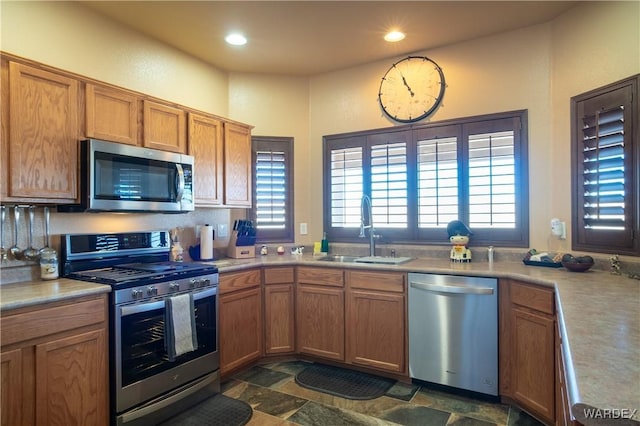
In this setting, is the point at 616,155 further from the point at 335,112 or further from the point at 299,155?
the point at 299,155

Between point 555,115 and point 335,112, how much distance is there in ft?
6.29

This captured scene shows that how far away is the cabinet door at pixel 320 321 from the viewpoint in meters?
3.10

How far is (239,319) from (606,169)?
2756 millimetres

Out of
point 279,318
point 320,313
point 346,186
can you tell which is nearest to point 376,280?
point 320,313

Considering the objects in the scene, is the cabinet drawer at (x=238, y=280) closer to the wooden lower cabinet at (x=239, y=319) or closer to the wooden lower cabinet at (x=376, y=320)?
the wooden lower cabinet at (x=239, y=319)

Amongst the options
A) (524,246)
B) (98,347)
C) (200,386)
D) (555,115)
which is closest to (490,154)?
(555,115)

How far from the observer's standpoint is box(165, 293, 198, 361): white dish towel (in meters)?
2.37

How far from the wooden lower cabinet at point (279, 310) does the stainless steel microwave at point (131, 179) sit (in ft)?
3.00

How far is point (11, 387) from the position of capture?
68.4 inches

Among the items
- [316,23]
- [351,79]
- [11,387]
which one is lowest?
[11,387]

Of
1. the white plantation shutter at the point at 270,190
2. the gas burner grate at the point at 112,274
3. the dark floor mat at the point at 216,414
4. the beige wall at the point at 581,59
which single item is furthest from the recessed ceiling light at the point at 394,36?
the dark floor mat at the point at 216,414

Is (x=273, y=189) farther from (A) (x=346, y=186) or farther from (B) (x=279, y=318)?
(B) (x=279, y=318)

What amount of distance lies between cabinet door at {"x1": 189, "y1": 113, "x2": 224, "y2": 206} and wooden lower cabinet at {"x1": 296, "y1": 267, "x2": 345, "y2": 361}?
3.23 ft

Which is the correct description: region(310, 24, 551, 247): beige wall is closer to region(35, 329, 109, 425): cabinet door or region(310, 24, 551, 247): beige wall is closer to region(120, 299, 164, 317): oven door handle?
region(120, 299, 164, 317): oven door handle
